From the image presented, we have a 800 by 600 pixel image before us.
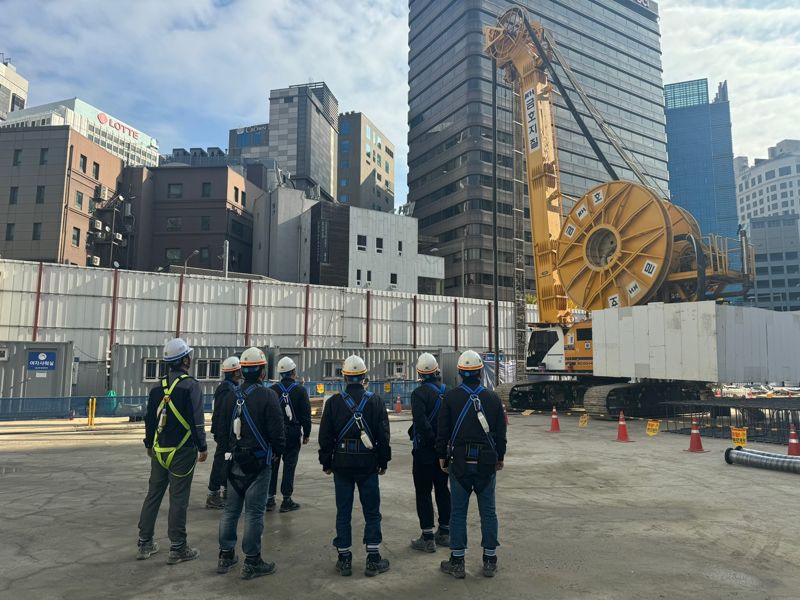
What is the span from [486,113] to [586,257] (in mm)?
56121

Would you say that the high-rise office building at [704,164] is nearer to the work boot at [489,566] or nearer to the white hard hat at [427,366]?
the white hard hat at [427,366]

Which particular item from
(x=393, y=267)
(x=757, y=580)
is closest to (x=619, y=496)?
(x=757, y=580)

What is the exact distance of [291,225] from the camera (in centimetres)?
4688

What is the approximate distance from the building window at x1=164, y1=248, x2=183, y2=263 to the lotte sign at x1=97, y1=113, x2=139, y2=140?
82552 mm

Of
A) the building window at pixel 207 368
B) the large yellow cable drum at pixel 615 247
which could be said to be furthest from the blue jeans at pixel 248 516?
the building window at pixel 207 368

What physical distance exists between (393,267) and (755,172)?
521 ft

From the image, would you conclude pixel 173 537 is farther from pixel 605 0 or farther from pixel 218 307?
pixel 605 0

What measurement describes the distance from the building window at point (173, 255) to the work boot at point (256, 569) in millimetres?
47735

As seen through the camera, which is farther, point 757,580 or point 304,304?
point 304,304

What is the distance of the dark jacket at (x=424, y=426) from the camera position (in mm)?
5906

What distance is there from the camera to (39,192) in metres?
41.5

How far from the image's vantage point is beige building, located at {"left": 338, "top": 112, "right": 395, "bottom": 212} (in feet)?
291

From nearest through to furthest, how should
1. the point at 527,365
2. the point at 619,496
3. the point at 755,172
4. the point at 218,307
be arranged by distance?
the point at 619,496 → the point at 527,365 → the point at 218,307 → the point at 755,172

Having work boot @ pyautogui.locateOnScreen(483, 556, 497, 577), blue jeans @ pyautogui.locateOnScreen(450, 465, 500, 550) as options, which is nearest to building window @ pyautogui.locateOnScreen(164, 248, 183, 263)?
blue jeans @ pyautogui.locateOnScreen(450, 465, 500, 550)
